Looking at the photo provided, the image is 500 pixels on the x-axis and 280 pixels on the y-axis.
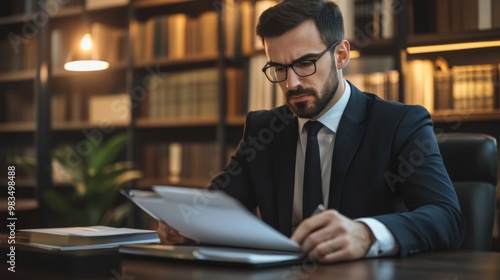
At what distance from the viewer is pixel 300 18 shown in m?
1.75

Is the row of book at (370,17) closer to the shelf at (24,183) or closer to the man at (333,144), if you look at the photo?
the man at (333,144)

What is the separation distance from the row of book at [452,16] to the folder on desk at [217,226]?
2077 millimetres

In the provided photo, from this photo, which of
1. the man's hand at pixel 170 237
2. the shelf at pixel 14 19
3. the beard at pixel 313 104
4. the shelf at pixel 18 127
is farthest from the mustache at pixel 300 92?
the shelf at pixel 14 19

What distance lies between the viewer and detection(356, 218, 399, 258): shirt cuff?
4.22 ft

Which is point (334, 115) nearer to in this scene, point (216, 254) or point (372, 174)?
point (372, 174)

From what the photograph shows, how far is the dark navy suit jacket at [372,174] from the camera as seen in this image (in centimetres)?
143

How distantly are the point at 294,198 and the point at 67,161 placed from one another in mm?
2704

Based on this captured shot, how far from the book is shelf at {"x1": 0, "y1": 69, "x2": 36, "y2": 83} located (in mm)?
3562

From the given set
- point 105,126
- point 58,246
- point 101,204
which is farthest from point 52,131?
point 58,246

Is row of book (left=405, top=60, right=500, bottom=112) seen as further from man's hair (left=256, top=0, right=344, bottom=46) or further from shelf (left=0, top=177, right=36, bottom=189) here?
shelf (left=0, top=177, right=36, bottom=189)

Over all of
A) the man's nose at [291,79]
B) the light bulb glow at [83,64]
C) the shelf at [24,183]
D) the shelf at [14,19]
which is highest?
the shelf at [14,19]

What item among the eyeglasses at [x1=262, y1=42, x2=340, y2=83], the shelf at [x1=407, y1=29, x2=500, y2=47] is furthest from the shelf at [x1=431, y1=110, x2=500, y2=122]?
the eyeglasses at [x1=262, y1=42, x2=340, y2=83]

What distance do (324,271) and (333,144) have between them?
684 millimetres

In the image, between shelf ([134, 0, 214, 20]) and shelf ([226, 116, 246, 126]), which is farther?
shelf ([134, 0, 214, 20])
